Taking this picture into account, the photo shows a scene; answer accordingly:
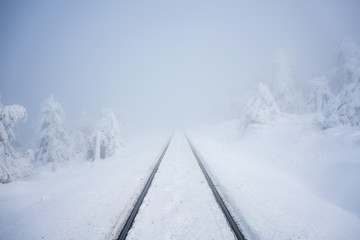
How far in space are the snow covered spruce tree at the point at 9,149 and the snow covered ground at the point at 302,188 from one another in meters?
12.6

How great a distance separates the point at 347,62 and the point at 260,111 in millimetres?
33877

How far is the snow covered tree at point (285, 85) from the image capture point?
4081 centimetres

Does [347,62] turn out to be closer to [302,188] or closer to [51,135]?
[302,188]

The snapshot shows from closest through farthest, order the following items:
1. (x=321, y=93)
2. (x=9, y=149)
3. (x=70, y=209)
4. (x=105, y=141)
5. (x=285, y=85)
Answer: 1. (x=70, y=209)
2. (x=9, y=149)
3. (x=105, y=141)
4. (x=321, y=93)
5. (x=285, y=85)

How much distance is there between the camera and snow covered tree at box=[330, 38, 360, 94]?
3821 centimetres

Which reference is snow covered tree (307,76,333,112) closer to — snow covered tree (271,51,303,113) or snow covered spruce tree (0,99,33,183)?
snow covered tree (271,51,303,113)

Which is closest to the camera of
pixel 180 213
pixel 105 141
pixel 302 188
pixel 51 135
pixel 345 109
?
pixel 180 213

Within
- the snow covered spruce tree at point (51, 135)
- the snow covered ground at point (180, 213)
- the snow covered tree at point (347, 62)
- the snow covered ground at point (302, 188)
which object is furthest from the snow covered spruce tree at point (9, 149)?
the snow covered tree at point (347, 62)

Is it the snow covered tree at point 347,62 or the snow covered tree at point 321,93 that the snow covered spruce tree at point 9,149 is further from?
the snow covered tree at point 347,62

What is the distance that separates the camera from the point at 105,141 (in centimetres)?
2070

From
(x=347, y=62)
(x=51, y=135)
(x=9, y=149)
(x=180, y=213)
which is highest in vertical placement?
(x=51, y=135)

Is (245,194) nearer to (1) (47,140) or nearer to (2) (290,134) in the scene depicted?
(2) (290,134)

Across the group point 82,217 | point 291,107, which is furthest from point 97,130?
point 291,107

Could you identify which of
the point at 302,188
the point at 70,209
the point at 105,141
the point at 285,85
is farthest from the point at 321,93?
the point at 70,209
